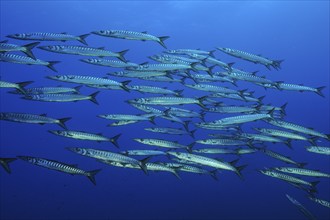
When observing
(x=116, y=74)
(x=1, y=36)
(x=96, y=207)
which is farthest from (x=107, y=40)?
(x=116, y=74)

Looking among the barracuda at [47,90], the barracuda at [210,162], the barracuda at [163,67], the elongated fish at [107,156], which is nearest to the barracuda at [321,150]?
the barracuda at [210,162]

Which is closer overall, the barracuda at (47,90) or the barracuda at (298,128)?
the barracuda at (47,90)

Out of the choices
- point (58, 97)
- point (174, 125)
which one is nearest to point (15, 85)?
point (58, 97)

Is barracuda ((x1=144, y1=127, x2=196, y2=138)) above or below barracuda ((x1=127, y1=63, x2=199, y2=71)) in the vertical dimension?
below

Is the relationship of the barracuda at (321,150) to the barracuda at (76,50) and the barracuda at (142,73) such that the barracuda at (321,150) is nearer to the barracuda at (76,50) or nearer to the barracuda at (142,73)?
the barracuda at (142,73)

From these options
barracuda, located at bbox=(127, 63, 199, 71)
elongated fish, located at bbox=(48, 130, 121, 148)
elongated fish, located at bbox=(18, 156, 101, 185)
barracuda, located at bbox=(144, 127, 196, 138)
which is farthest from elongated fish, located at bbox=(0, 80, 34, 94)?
barracuda, located at bbox=(144, 127, 196, 138)

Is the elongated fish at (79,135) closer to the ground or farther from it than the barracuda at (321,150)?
closer to the ground

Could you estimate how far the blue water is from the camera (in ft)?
62.5

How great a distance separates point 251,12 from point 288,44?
14635 mm

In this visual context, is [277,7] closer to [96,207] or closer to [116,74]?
[96,207]

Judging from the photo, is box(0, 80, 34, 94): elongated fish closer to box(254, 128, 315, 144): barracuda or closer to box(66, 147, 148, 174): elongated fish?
box(66, 147, 148, 174): elongated fish

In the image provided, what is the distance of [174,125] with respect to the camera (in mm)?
40031

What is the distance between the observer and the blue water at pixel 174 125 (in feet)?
62.5

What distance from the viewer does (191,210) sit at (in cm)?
1820
